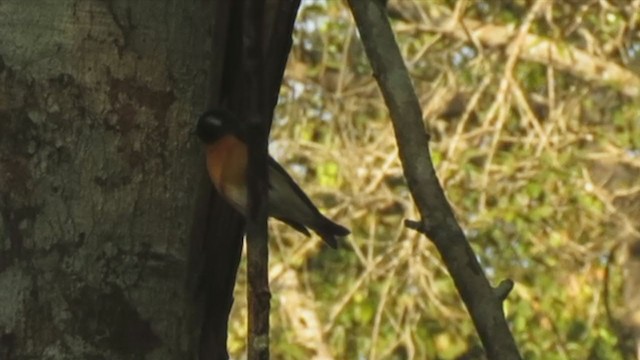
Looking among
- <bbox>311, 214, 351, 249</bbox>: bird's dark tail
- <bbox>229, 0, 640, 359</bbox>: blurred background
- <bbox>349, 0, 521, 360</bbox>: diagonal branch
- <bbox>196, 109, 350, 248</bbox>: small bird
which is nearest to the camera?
<bbox>196, 109, 350, 248</bbox>: small bird

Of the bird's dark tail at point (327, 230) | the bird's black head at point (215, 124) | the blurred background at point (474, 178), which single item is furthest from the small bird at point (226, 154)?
the blurred background at point (474, 178)

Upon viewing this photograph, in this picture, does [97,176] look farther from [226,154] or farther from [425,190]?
[425,190]

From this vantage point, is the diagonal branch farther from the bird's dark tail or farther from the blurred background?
the blurred background

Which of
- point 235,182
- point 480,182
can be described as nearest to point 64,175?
point 235,182

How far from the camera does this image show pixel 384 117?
189 inches

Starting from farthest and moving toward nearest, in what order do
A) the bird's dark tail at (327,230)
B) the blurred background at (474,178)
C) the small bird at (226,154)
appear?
the blurred background at (474,178) < the bird's dark tail at (327,230) < the small bird at (226,154)

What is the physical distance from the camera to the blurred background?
4.42m

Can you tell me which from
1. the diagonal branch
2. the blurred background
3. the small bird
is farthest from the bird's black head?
the blurred background

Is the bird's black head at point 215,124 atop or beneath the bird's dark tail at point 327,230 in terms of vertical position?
atop

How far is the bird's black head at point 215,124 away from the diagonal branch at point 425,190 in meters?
0.32

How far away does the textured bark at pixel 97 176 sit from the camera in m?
1.24

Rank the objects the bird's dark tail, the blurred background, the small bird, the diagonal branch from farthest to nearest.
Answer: the blurred background, the bird's dark tail, the diagonal branch, the small bird

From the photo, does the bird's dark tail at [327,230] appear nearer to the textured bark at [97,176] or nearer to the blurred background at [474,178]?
the textured bark at [97,176]

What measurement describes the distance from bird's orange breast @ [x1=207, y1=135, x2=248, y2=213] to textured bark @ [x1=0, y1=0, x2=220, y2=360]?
3cm
